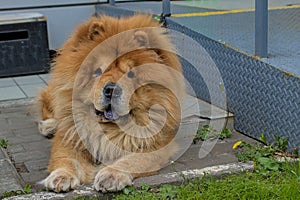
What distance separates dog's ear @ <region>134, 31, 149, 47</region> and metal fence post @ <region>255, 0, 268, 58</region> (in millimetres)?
938

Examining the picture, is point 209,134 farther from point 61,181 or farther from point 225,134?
point 61,181

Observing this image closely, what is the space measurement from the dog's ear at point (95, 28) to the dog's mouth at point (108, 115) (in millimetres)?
467

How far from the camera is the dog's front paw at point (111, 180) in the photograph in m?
3.02

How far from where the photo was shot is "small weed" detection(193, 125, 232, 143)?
4016mm

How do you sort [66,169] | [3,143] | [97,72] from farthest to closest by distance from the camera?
[3,143] → [97,72] → [66,169]

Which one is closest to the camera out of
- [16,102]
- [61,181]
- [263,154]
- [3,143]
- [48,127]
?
[61,181]

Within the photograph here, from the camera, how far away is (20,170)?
3.56 m

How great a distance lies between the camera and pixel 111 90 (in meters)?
3.17

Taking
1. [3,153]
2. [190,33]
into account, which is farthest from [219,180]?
[190,33]

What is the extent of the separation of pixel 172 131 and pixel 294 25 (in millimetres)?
2065

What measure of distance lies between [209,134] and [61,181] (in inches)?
55.1

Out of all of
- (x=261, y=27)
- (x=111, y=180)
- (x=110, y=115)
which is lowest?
(x=111, y=180)

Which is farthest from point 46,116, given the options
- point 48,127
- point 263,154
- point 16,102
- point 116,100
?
point 263,154

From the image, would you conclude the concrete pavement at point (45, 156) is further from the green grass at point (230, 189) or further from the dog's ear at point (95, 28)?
the dog's ear at point (95, 28)
